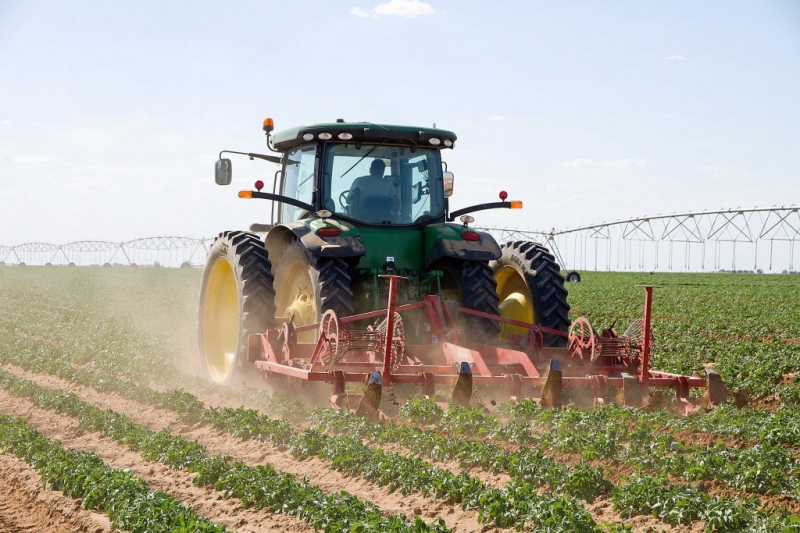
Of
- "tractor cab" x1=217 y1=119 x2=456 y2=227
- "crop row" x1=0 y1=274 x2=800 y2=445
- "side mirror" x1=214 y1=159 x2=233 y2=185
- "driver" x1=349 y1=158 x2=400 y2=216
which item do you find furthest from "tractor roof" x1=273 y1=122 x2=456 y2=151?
"crop row" x1=0 y1=274 x2=800 y2=445

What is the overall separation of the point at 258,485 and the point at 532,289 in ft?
15.2

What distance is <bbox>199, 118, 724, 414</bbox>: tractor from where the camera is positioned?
762cm

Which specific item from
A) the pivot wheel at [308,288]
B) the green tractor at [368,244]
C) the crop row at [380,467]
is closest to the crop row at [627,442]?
the crop row at [380,467]

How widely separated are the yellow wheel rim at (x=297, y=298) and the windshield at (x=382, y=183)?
2.67 feet

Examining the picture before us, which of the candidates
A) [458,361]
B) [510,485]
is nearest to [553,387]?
[458,361]

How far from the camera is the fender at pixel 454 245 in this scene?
870 centimetres

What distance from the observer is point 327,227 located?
8.37 meters

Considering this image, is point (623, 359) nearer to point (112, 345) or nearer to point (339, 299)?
point (339, 299)

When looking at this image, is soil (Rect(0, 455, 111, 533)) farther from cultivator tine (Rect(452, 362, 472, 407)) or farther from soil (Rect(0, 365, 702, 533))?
cultivator tine (Rect(452, 362, 472, 407))

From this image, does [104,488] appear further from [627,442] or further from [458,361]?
[627,442]

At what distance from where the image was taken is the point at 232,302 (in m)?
10.7

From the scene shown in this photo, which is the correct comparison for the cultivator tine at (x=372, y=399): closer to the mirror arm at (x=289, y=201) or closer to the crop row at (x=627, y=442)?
the crop row at (x=627, y=442)

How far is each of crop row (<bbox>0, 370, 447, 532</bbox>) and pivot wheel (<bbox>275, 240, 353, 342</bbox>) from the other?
6.37 feet

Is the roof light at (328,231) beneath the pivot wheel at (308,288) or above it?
above
